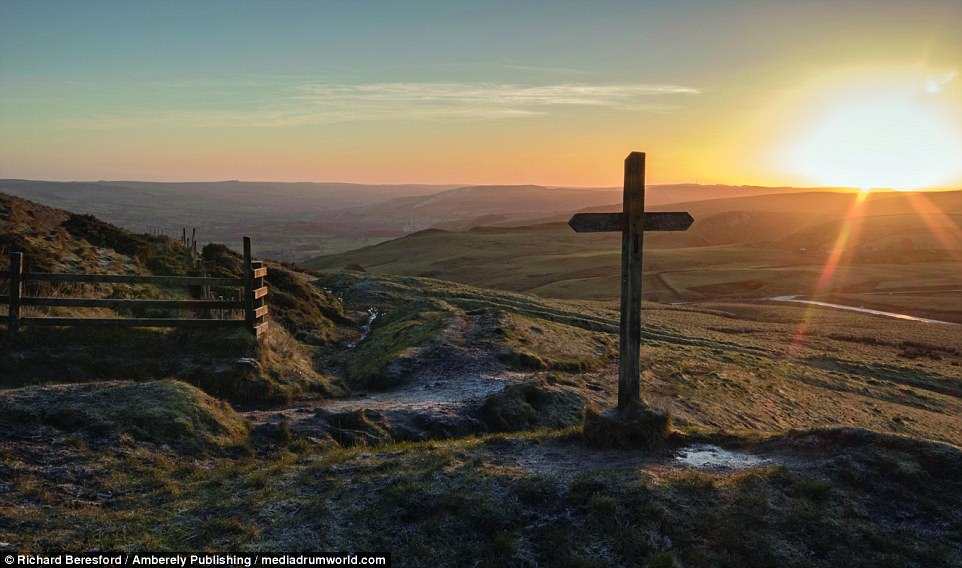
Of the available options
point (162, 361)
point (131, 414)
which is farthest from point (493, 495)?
point (162, 361)

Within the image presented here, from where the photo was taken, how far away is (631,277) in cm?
1057

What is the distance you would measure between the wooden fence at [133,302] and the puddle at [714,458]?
10.6 metres

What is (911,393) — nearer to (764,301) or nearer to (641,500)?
(641,500)

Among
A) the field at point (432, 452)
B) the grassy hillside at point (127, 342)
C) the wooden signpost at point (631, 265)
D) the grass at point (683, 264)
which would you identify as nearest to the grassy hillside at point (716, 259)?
the grass at point (683, 264)

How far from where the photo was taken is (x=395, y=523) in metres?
7.43

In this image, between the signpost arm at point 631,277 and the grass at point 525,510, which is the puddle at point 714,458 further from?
the signpost arm at point 631,277

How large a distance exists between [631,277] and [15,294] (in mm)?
13565

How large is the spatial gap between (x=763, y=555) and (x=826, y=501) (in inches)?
60.4

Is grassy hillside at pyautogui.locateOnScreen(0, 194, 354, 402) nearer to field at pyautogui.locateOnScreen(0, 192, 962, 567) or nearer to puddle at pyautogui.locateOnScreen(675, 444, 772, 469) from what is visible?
field at pyautogui.locateOnScreen(0, 192, 962, 567)

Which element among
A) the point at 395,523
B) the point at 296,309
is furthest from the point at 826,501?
the point at 296,309

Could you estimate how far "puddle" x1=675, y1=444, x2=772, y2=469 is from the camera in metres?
9.20

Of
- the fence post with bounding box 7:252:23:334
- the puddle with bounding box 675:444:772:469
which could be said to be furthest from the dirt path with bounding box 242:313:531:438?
the fence post with bounding box 7:252:23:334

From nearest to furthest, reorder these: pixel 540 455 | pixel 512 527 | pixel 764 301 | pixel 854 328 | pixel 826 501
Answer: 1. pixel 512 527
2. pixel 826 501
3. pixel 540 455
4. pixel 854 328
5. pixel 764 301

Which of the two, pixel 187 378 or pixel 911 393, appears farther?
pixel 911 393
